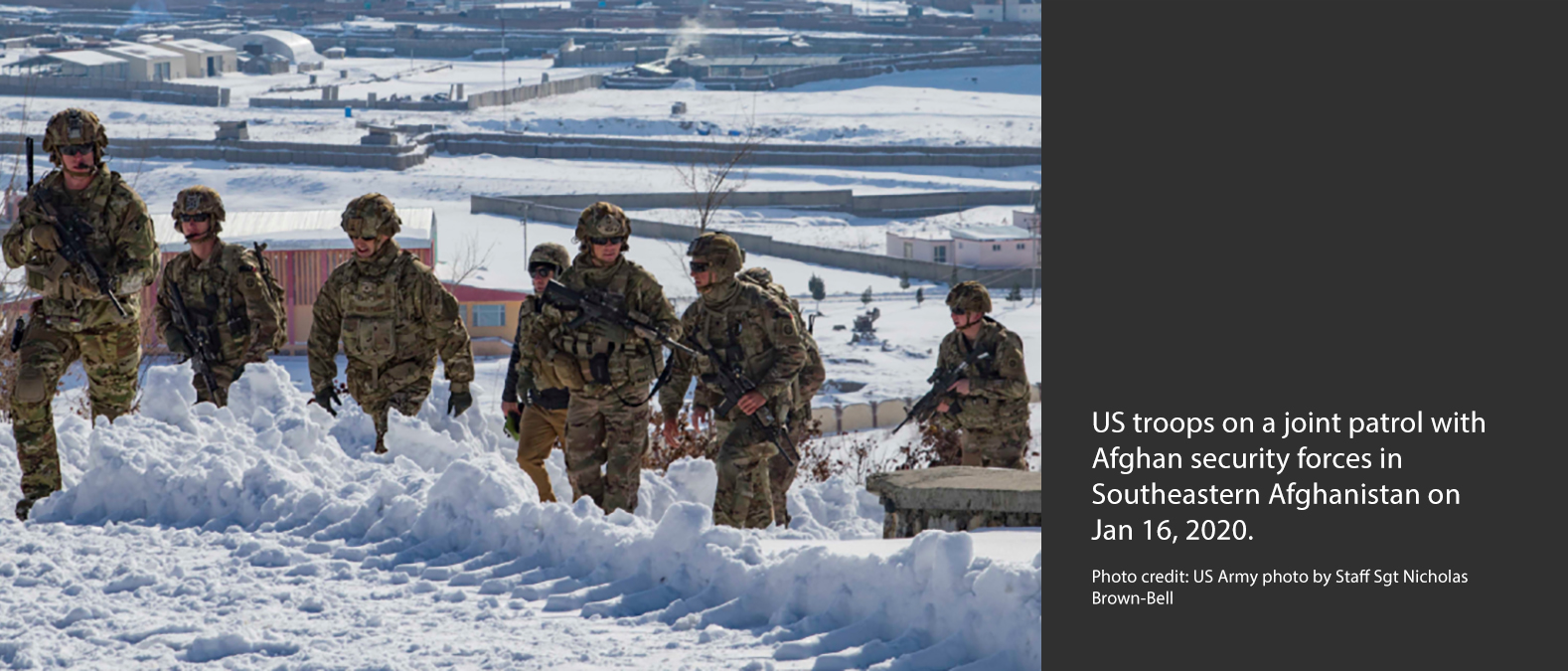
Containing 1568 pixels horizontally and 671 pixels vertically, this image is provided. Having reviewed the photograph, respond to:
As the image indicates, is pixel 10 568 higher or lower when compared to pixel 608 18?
lower

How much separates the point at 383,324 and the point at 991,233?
37371 millimetres

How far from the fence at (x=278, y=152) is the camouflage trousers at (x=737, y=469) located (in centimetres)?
4867

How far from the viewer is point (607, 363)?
7570 millimetres

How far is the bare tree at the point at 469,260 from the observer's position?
31.8 m

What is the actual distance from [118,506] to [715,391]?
2731 mm

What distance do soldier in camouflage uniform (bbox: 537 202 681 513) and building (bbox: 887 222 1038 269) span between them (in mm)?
35048

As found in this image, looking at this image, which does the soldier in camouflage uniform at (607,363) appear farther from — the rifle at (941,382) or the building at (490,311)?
the building at (490,311)

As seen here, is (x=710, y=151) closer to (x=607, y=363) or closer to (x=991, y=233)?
(x=991, y=233)

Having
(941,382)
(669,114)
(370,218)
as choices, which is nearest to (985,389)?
(941,382)

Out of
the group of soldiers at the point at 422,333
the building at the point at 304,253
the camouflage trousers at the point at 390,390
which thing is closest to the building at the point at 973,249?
the building at the point at 304,253

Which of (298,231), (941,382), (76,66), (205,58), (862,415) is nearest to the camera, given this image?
(941,382)

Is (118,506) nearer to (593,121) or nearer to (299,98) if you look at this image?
(593,121)
